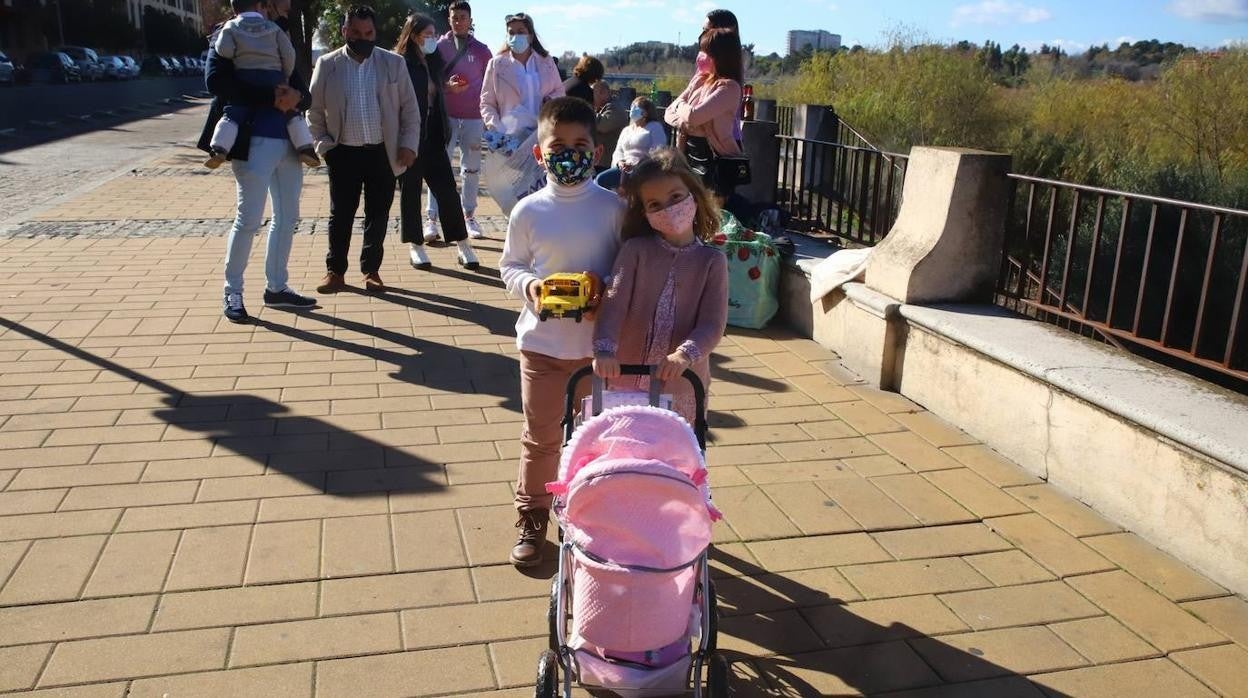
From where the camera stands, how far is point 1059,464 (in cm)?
438

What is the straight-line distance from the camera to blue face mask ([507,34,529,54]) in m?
8.23

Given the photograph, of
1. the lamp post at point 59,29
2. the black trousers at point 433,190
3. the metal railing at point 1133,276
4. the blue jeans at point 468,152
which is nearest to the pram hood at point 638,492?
the metal railing at point 1133,276

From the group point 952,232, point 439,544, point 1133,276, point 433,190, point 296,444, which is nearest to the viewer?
point 439,544

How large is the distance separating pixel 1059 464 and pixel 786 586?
1.55 meters

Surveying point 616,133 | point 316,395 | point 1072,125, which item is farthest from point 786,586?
point 1072,125

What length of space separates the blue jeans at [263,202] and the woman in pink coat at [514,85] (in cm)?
189

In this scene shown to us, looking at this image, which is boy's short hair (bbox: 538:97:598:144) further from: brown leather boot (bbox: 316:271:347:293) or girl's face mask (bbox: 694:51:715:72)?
brown leather boot (bbox: 316:271:347:293)

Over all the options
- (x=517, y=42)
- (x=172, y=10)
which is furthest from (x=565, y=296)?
(x=172, y=10)

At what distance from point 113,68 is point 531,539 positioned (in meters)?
64.8

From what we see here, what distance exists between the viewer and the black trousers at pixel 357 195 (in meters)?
7.37

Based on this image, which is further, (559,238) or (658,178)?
(559,238)

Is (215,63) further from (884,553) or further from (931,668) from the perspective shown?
(931,668)

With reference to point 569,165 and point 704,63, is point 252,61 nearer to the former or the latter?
point 704,63

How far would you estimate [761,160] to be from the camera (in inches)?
333
